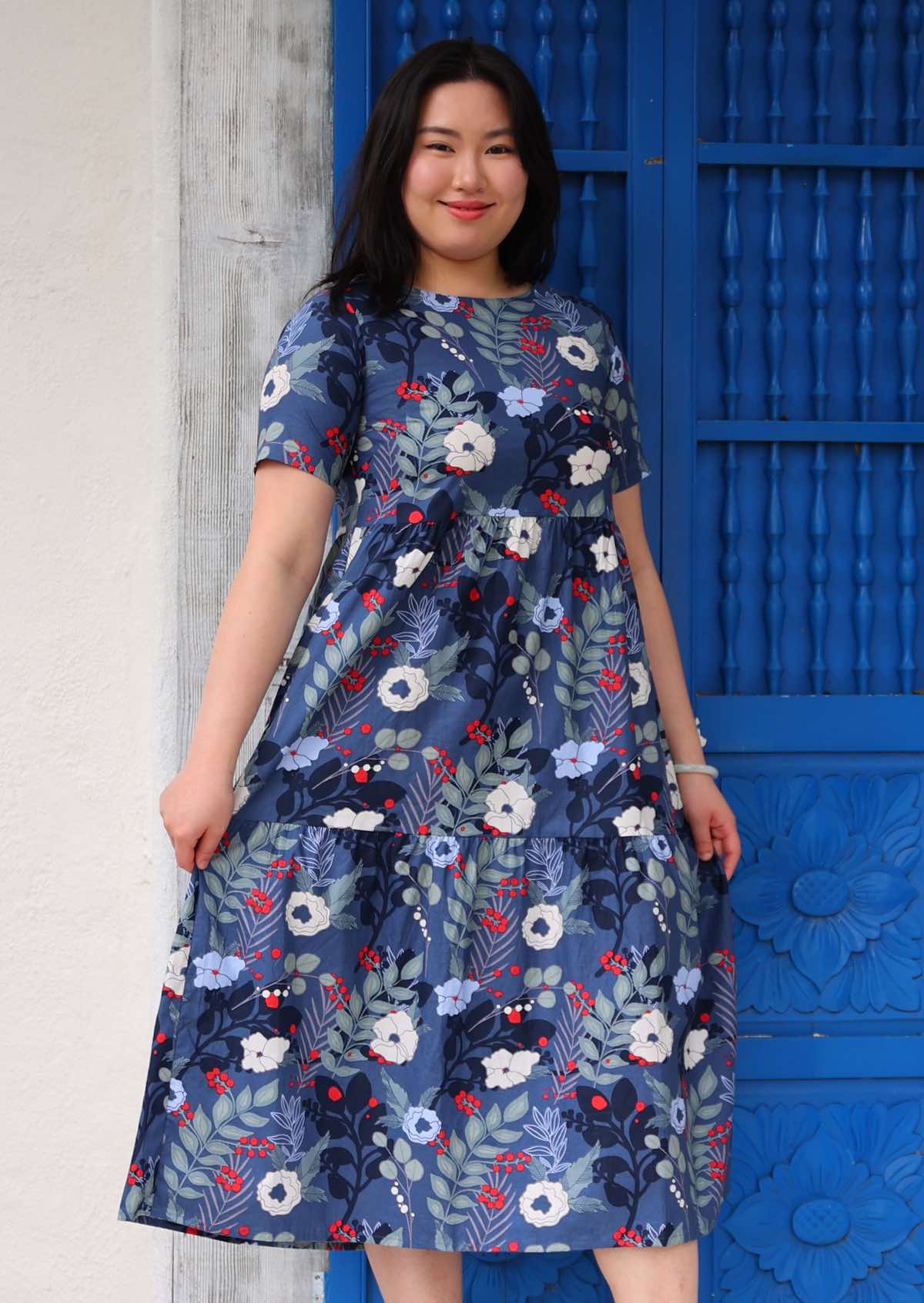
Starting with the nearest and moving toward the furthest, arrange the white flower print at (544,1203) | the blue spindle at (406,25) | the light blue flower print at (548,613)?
the white flower print at (544,1203) < the light blue flower print at (548,613) < the blue spindle at (406,25)

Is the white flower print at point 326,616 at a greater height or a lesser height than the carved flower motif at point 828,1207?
greater

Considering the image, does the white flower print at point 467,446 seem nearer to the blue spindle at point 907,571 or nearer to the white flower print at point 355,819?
the white flower print at point 355,819

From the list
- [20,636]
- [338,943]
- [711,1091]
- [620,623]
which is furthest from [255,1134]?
[20,636]

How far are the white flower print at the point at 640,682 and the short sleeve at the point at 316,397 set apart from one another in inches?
15.5

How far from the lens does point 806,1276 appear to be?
1801 millimetres

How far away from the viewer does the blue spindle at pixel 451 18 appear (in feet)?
5.78

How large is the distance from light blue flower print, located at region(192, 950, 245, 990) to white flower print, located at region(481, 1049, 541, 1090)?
0.28 meters

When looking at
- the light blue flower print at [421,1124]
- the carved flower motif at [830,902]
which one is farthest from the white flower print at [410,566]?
the carved flower motif at [830,902]

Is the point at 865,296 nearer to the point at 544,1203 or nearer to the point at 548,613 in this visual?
the point at 548,613

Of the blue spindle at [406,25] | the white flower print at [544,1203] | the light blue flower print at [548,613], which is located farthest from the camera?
the blue spindle at [406,25]

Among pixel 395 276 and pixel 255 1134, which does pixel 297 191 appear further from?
pixel 255 1134

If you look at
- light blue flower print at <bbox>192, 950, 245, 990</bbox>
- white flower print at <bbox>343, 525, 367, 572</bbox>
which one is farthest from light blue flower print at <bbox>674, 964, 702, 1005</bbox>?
white flower print at <bbox>343, 525, 367, 572</bbox>

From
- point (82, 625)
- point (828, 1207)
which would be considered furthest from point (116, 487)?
point (828, 1207)

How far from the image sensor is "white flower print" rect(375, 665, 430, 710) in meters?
1.38
